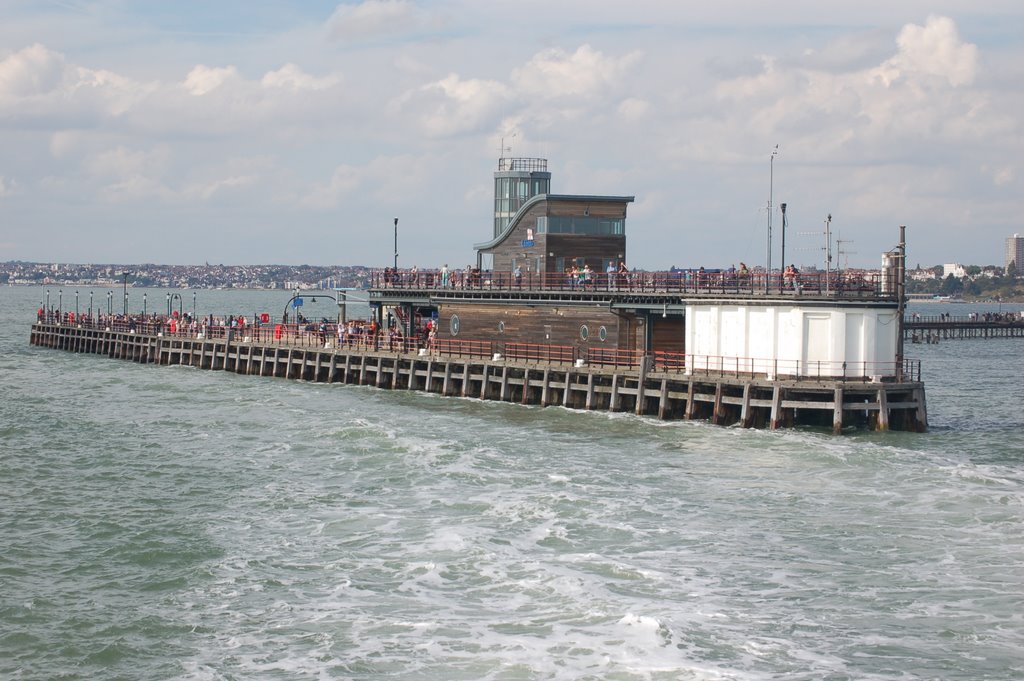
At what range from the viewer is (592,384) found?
4475 cm

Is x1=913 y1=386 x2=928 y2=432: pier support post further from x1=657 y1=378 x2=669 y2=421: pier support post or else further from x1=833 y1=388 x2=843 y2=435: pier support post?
x1=657 y1=378 x2=669 y2=421: pier support post

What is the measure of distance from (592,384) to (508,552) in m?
20.2

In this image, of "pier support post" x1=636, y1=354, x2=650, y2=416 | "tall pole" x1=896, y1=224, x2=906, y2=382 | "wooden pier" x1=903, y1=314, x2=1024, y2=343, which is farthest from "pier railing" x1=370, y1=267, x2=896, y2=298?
"wooden pier" x1=903, y1=314, x2=1024, y2=343

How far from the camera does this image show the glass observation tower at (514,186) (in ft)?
230

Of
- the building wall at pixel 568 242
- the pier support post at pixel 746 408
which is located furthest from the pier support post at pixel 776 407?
the building wall at pixel 568 242

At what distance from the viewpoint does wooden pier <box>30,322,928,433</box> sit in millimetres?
38719

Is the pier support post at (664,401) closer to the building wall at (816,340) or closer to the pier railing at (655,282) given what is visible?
the building wall at (816,340)

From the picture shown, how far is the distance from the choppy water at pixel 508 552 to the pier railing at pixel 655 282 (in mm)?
4820

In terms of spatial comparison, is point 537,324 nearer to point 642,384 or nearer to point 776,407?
point 642,384

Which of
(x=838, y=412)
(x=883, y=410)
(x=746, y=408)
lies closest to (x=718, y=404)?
(x=746, y=408)

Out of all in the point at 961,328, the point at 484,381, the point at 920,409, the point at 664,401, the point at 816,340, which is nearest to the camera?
the point at 816,340

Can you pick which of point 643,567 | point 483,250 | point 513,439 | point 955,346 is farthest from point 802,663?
point 955,346

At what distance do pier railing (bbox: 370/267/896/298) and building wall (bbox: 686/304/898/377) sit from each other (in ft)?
2.50

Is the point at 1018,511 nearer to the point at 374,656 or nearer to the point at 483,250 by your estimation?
the point at 374,656
